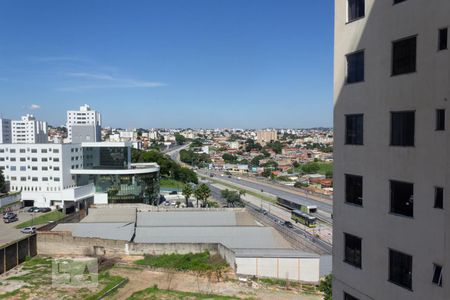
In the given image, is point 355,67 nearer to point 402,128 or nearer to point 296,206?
point 402,128

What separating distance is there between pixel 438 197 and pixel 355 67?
7.20 ft

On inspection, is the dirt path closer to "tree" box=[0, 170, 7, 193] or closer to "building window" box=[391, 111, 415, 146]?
"building window" box=[391, 111, 415, 146]

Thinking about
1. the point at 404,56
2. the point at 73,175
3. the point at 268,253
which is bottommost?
the point at 268,253

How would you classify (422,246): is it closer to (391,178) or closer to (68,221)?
(391,178)

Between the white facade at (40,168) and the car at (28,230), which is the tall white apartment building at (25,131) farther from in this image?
the car at (28,230)

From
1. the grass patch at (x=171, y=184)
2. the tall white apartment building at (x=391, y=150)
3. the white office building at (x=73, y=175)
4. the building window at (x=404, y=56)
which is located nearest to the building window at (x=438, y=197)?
the tall white apartment building at (x=391, y=150)

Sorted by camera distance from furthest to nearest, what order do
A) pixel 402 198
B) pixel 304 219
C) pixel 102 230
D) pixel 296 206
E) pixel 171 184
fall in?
pixel 171 184 < pixel 296 206 < pixel 304 219 < pixel 102 230 < pixel 402 198

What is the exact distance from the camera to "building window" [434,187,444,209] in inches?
173

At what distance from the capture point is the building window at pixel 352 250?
5793 mm

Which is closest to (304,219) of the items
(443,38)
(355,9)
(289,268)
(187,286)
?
(289,268)

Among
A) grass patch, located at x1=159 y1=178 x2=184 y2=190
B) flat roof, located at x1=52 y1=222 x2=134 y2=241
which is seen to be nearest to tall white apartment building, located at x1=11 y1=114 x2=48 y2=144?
grass patch, located at x1=159 y1=178 x2=184 y2=190

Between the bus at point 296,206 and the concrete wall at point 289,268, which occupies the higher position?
the concrete wall at point 289,268

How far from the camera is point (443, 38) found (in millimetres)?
4289

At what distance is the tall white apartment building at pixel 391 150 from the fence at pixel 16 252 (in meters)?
25.0
